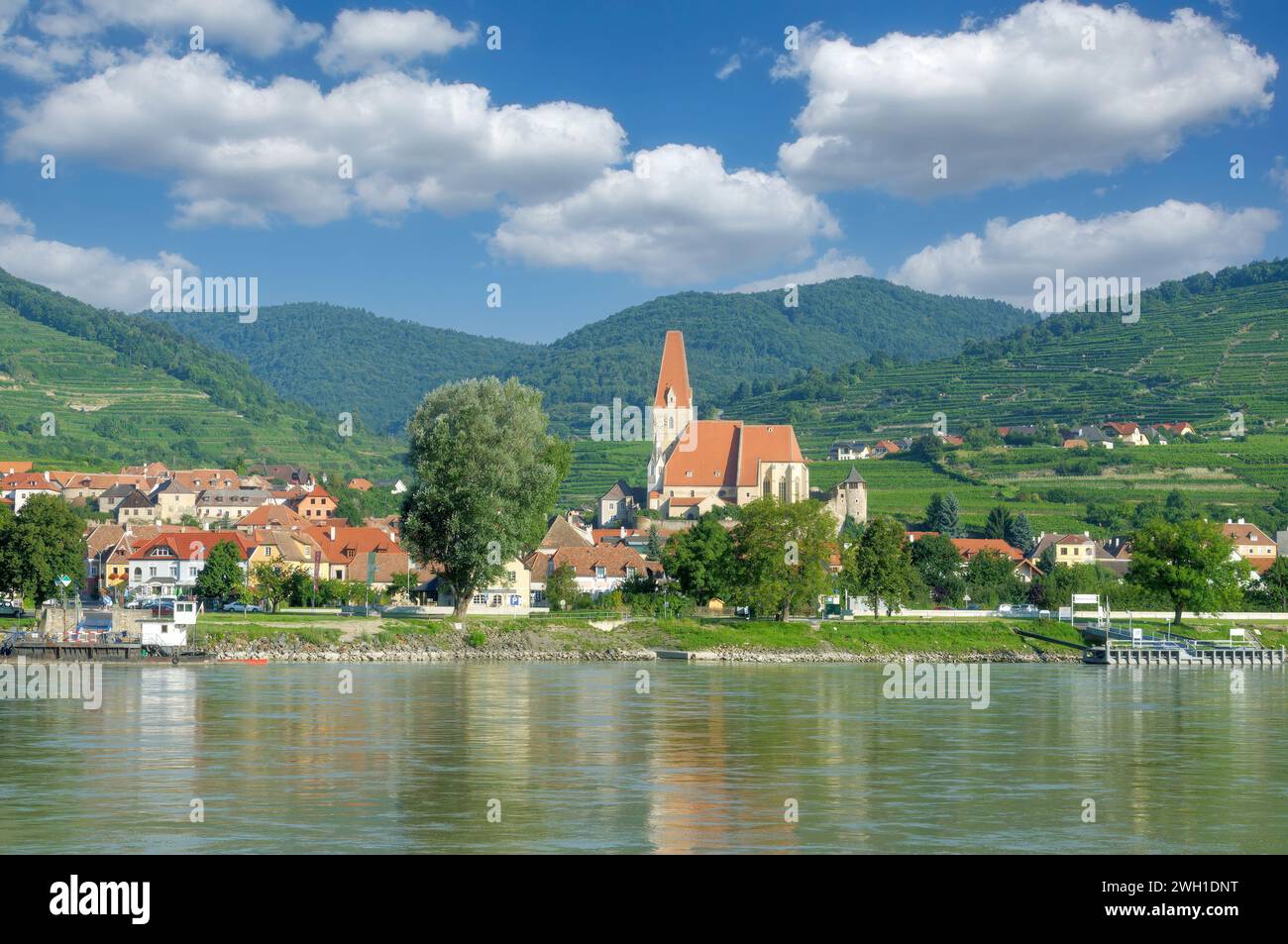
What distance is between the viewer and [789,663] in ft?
203

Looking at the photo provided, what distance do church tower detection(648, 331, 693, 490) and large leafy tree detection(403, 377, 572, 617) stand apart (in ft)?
264

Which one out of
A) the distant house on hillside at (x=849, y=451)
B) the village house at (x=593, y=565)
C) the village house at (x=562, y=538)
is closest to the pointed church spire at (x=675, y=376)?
the distant house on hillside at (x=849, y=451)

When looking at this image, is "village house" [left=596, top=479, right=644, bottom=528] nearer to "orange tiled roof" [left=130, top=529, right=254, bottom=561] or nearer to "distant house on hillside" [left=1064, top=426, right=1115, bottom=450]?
"distant house on hillside" [left=1064, top=426, right=1115, bottom=450]

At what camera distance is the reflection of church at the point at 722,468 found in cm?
13112

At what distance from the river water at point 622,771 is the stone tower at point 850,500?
280 feet

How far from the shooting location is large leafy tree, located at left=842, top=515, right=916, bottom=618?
72.8m

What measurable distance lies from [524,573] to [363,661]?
62.6 ft

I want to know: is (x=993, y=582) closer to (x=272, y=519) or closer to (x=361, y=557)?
(x=361, y=557)

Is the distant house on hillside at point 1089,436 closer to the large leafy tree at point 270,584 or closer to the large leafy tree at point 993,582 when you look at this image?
the large leafy tree at point 993,582

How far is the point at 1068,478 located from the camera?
140375 millimetres
